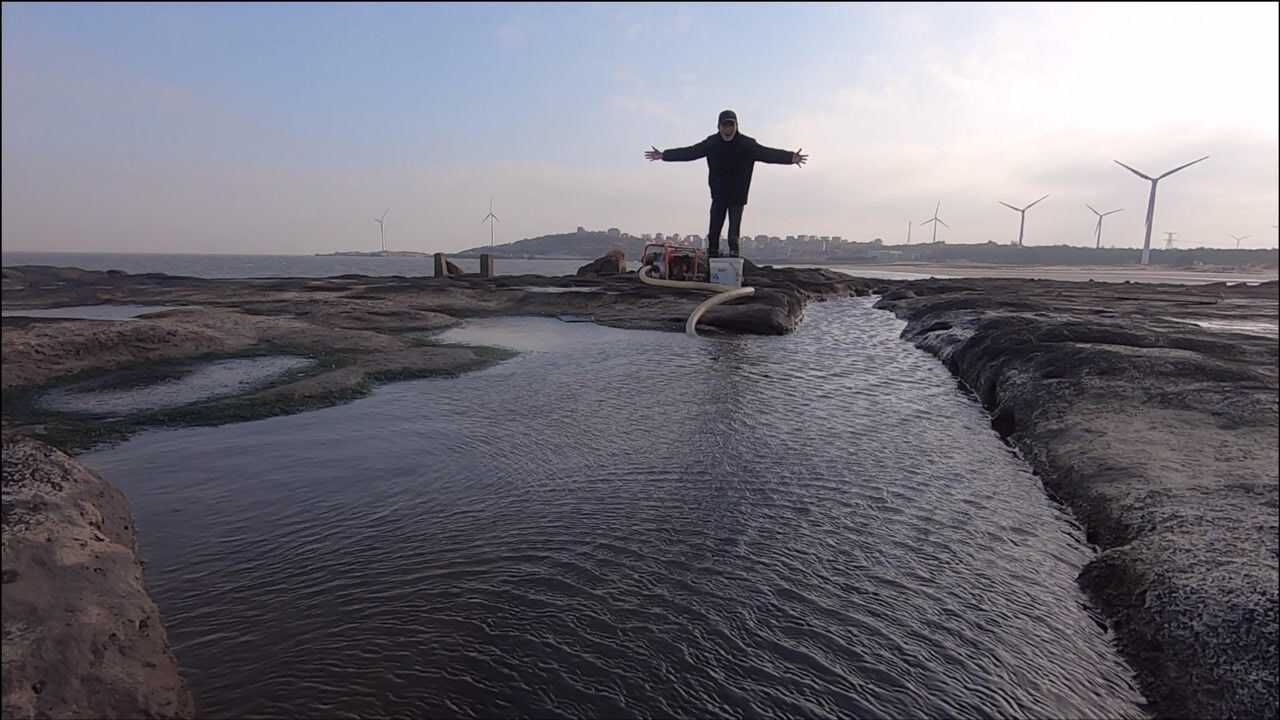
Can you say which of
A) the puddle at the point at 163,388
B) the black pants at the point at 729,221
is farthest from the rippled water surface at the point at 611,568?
the black pants at the point at 729,221

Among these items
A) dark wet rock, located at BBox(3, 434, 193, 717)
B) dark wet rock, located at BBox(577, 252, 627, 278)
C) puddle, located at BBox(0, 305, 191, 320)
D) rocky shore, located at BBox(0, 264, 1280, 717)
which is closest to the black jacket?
rocky shore, located at BBox(0, 264, 1280, 717)

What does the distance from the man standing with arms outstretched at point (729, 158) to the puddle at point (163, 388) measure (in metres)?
9.78

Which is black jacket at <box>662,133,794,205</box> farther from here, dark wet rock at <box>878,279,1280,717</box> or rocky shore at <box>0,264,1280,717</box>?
dark wet rock at <box>878,279,1280,717</box>

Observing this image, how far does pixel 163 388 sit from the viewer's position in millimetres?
9781

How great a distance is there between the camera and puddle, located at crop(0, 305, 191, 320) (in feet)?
60.2

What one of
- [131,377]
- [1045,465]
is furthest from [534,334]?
[1045,465]

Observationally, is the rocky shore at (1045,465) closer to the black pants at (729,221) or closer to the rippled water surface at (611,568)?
the rippled water surface at (611,568)

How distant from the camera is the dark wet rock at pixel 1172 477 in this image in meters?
3.64

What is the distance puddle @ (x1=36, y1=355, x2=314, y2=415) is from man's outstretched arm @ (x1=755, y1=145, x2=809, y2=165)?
10982 mm

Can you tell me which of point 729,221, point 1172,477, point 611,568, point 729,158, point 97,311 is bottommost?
point 611,568

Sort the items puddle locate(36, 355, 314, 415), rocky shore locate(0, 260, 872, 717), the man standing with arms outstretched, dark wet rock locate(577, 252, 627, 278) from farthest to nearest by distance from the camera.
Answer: dark wet rock locate(577, 252, 627, 278)
the man standing with arms outstretched
puddle locate(36, 355, 314, 415)
rocky shore locate(0, 260, 872, 717)

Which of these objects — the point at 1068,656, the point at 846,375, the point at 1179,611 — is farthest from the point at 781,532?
the point at 846,375

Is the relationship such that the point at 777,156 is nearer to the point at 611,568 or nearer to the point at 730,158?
the point at 730,158

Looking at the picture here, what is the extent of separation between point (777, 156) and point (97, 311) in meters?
21.3
